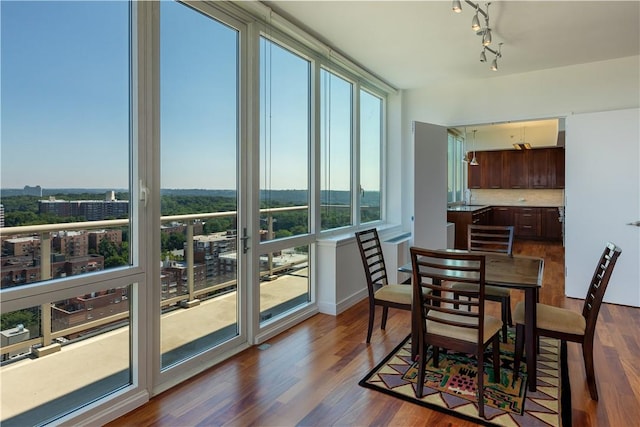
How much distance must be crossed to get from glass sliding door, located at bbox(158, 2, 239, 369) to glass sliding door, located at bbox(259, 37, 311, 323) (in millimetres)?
337

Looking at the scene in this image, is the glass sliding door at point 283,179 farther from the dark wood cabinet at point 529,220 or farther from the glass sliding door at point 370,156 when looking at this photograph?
the dark wood cabinet at point 529,220

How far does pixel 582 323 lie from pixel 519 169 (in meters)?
7.89

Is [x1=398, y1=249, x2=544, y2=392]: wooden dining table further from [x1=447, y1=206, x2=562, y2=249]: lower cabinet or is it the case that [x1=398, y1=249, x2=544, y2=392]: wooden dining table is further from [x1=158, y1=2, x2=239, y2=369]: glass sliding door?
Answer: [x1=447, y1=206, x2=562, y2=249]: lower cabinet

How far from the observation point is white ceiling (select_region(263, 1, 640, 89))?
10.3ft

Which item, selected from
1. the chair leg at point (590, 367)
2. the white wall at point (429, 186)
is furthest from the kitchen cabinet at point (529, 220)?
the chair leg at point (590, 367)

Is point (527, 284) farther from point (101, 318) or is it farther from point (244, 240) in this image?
point (101, 318)

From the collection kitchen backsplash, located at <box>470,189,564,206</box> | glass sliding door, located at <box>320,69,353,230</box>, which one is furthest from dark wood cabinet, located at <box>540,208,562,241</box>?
glass sliding door, located at <box>320,69,353,230</box>

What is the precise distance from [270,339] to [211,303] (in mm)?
681

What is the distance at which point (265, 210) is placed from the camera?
3.40m

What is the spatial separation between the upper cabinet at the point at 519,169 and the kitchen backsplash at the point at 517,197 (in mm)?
294

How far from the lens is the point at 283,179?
12.0 feet

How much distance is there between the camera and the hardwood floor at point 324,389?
218 centimetres

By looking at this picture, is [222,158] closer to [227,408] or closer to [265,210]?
[265,210]

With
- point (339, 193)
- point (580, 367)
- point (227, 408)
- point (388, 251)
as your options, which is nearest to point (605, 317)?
point (580, 367)
